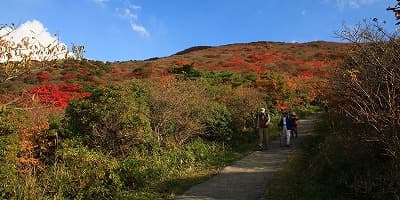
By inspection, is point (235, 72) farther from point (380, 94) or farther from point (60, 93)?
point (380, 94)

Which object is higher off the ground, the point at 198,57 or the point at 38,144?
the point at 198,57

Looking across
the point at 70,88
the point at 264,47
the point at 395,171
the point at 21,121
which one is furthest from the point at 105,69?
the point at 395,171

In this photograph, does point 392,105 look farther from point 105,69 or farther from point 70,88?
point 105,69

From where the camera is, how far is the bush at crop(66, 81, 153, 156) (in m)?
13.9

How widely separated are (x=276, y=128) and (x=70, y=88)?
16153 millimetres

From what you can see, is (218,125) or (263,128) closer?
(263,128)

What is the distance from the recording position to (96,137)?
552 inches

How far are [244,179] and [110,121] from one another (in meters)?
4.20

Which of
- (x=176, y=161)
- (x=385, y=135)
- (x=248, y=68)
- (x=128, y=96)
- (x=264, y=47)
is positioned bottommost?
(x=176, y=161)

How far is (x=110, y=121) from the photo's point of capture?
13945 mm

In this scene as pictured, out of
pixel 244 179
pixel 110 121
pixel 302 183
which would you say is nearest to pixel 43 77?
pixel 110 121

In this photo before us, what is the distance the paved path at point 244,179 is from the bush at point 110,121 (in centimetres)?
283

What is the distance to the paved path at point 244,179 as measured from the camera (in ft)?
35.1

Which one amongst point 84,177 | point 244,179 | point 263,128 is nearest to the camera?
point 84,177
